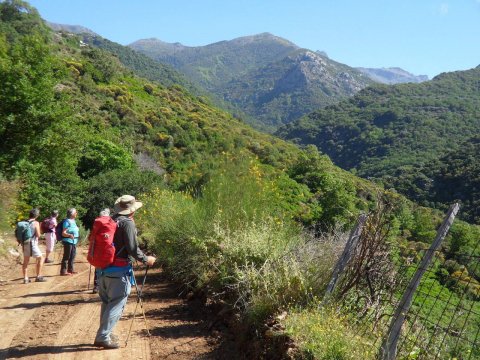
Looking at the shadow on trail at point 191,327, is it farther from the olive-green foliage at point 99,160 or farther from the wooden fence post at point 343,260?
the olive-green foliage at point 99,160

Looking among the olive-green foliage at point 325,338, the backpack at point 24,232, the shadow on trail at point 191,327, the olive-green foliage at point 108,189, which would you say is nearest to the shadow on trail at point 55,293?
the backpack at point 24,232

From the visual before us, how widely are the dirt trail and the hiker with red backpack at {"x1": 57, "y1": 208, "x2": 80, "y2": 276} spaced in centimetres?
115

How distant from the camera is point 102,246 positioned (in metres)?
4.87

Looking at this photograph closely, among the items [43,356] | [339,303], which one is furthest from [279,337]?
[43,356]

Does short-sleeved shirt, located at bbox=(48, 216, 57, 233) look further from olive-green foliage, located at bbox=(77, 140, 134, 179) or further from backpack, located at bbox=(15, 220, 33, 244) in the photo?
olive-green foliage, located at bbox=(77, 140, 134, 179)

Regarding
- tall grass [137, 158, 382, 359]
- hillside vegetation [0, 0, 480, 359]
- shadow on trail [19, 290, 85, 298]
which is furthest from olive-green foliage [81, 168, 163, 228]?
shadow on trail [19, 290, 85, 298]

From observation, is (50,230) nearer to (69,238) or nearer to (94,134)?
(69,238)

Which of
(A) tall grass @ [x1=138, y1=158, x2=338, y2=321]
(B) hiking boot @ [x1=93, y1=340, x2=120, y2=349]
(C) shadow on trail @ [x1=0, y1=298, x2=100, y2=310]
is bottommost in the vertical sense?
(C) shadow on trail @ [x1=0, y1=298, x2=100, y2=310]

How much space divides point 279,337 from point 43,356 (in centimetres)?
265

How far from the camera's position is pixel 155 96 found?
6338 cm

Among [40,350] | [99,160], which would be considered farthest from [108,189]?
[40,350]

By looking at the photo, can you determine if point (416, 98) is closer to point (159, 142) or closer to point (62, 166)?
point (159, 142)

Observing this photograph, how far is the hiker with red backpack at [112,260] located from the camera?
4.89m

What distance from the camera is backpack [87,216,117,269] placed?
487 cm
